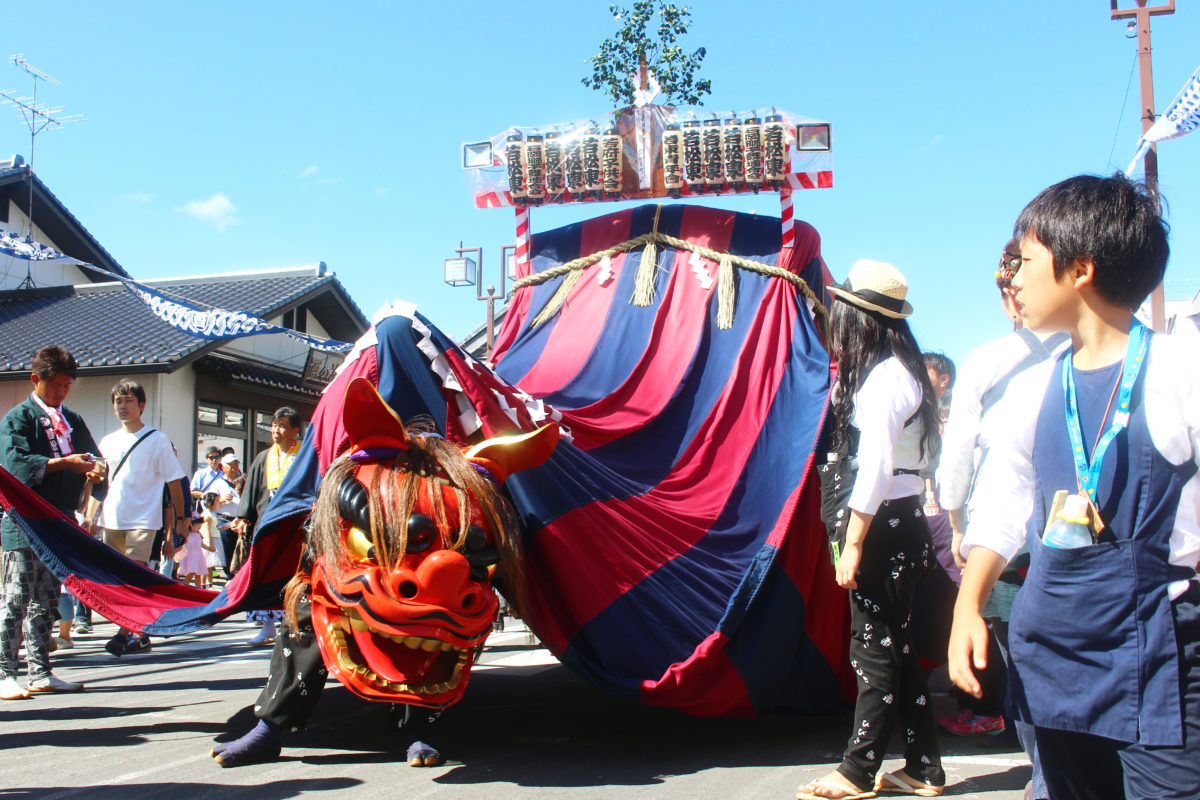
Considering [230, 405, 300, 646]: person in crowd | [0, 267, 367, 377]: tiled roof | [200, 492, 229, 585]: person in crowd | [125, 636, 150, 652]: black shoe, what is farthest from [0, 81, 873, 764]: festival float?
[0, 267, 367, 377]: tiled roof

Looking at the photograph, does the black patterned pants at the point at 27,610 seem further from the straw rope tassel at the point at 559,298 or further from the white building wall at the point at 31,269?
the white building wall at the point at 31,269

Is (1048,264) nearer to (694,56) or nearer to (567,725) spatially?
(567,725)

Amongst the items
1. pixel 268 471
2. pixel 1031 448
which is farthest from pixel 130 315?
pixel 1031 448

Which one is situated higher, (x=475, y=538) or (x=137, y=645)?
(x=475, y=538)

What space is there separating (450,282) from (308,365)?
4266 mm

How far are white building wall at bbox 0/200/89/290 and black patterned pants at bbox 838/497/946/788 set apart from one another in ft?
54.3

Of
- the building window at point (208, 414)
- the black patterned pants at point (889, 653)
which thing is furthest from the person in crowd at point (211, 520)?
the black patterned pants at point (889, 653)

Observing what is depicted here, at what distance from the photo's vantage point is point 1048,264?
1711 mm

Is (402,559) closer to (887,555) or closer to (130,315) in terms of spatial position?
(887,555)

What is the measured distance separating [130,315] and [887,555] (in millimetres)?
14157

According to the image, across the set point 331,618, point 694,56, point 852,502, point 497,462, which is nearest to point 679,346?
point 497,462

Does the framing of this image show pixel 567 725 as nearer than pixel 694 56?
Yes

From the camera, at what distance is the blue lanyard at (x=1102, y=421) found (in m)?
1.57

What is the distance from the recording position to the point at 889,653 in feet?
9.02
